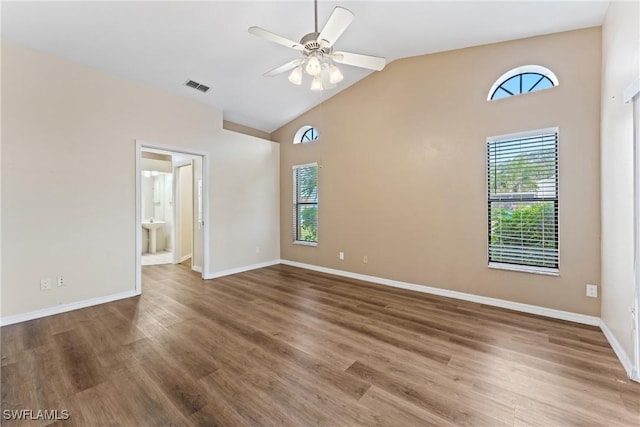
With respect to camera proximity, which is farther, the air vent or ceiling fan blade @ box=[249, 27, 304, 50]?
the air vent

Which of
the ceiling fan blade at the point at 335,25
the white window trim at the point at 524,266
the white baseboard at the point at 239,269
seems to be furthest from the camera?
the white baseboard at the point at 239,269

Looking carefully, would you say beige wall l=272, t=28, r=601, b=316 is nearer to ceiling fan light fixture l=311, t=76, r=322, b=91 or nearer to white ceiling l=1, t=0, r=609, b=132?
white ceiling l=1, t=0, r=609, b=132

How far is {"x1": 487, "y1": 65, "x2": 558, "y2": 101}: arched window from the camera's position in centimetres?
309

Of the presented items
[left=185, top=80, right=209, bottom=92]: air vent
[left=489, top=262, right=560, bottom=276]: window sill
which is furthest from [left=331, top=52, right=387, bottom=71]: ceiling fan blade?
[left=489, top=262, right=560, bottom=276]: window sill

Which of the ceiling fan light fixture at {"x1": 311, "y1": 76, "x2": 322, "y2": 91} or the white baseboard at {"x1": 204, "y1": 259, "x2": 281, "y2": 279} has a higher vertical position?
the ceiling fan light fixture at {"x1": 311, "y1": 76, "x2": 322, "y2": 91}

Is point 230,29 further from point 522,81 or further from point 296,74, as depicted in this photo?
point 522,81

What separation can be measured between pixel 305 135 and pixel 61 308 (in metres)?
4.71

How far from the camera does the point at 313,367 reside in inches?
82.8

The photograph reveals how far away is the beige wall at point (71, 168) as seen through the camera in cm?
286

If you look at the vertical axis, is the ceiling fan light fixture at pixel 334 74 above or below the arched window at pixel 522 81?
below

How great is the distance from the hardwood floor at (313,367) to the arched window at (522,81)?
107 inches

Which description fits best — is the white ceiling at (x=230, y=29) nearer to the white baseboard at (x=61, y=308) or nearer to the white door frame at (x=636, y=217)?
the white door frame at (x=636, y=217)

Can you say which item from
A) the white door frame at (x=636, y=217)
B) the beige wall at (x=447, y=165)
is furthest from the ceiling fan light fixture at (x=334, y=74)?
the white door frame at (x=636, y=217)

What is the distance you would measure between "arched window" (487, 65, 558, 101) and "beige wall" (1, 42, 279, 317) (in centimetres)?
446
